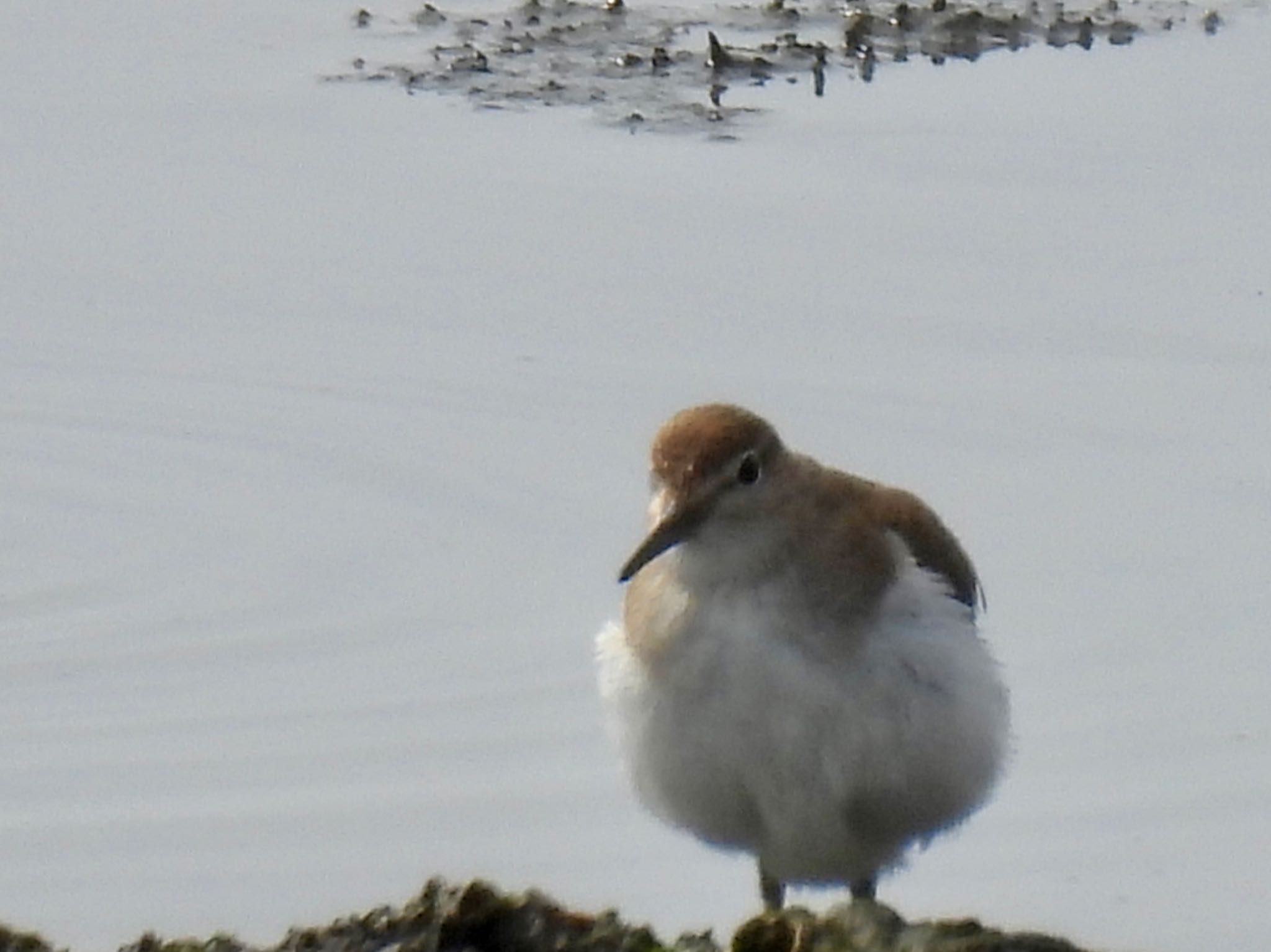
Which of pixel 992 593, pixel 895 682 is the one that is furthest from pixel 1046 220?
pixel 895 682

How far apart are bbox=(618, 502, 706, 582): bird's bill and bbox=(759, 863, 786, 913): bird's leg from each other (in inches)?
34.5

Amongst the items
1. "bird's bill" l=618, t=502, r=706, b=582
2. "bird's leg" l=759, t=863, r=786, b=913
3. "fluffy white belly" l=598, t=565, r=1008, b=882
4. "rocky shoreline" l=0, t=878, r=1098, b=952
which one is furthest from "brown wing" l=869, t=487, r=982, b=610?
"rocky shoreline" l=0, t=878, r=1098, b=952

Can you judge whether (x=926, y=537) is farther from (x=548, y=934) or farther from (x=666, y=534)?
(x=548, y=934)

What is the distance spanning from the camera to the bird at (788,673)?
761 centimetres

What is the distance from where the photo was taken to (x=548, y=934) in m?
6.93

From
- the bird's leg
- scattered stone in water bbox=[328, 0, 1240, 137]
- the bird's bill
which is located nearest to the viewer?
the bird's bill

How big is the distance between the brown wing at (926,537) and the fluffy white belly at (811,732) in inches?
11.8

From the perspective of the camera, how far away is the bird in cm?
761

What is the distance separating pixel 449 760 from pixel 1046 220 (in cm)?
430

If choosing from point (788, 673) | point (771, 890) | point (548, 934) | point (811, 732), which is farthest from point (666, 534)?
point (548, 934)

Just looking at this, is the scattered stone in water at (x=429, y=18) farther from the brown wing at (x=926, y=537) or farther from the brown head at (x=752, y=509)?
the brown head at (x=752, y=509)

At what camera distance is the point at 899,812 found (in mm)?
7754

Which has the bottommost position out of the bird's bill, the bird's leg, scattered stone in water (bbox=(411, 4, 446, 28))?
the bird's leg

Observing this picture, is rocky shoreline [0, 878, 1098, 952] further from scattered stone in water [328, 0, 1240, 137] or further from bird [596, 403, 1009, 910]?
scattered stone in water [328, 0, 1240, 137]
